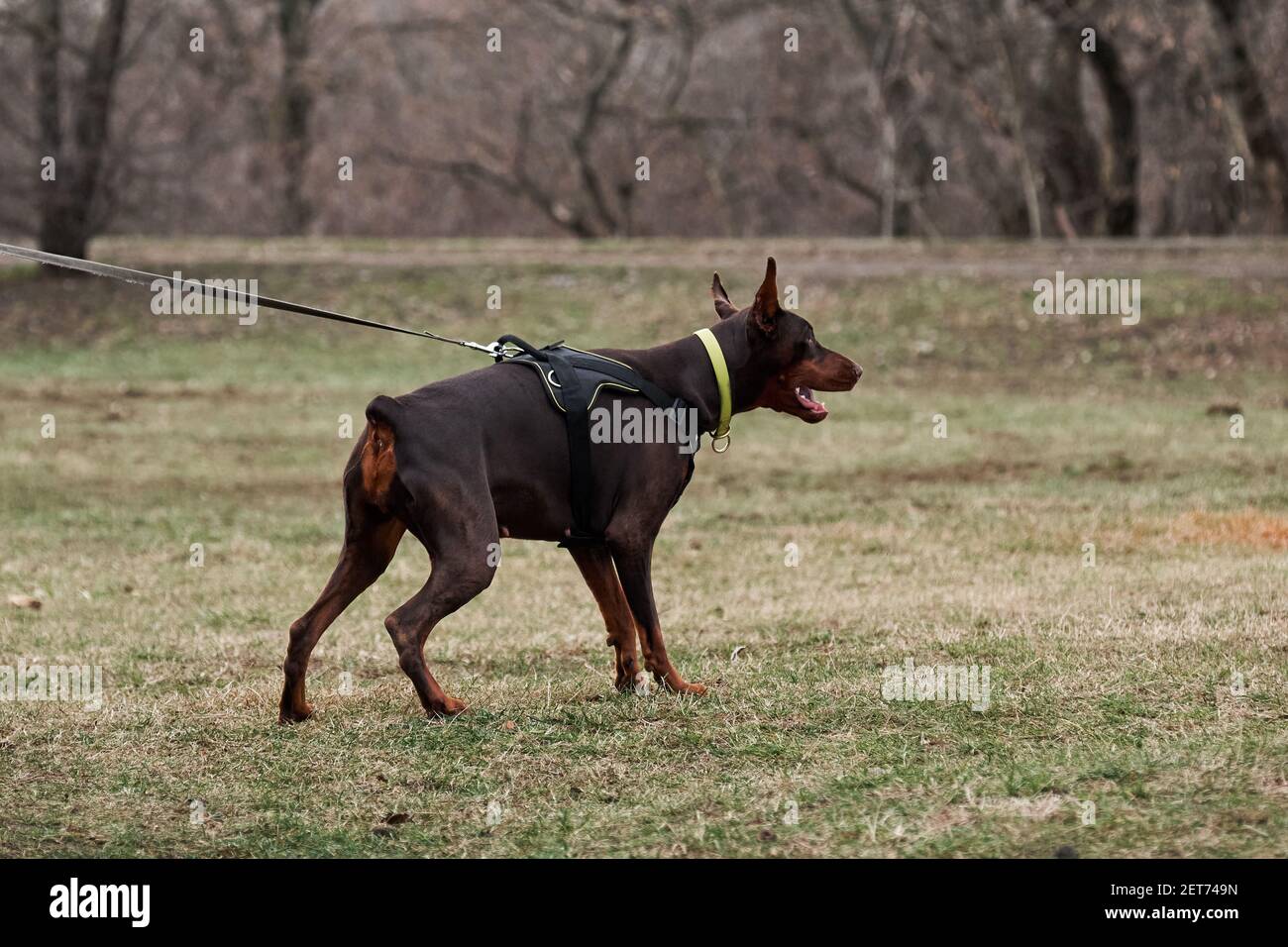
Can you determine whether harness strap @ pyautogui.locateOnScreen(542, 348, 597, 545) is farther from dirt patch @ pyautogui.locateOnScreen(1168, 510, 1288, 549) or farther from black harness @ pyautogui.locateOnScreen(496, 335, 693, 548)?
dirt patch @ pyautogui.locateOnScreen(1168, 510, 1288, 549)

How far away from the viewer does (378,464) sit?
6000 millimetres

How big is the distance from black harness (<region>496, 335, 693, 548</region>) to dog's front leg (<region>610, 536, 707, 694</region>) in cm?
13

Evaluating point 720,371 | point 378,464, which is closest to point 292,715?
point 378,464

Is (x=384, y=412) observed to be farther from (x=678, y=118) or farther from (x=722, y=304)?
(x=678, y=118)

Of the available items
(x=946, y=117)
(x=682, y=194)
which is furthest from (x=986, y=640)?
(x=682, y=194)

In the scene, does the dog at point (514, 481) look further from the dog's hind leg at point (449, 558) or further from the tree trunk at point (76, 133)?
the tree trunk at point (76, 133)

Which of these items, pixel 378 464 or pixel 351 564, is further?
pixel 351 564

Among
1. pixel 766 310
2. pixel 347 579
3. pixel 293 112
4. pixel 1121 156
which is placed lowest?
pixel 347 579

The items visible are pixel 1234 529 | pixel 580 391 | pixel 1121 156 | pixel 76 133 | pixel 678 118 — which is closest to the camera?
pixel 580 391

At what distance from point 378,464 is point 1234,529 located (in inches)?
268

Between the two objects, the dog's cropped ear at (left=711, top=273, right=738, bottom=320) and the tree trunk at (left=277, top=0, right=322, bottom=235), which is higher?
the tree trunk at (left=277, top=0, right=322, bottom=235)

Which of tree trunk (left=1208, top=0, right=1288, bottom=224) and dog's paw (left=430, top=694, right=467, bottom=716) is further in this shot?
tree trunk (left=1208, top=0, right=1288, bottom=224)

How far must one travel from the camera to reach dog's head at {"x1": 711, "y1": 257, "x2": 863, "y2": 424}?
6.62 metres

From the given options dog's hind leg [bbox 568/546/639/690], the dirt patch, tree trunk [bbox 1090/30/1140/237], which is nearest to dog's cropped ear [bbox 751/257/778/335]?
dog's hind leg [bbox 568/546/639/690]
